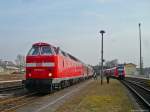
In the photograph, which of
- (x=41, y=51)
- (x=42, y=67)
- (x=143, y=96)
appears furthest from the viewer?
(x=143, y=96)

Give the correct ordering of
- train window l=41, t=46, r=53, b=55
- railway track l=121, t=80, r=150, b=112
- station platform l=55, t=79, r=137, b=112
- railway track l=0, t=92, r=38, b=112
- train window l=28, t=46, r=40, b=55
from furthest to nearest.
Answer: train window l=28, t=46, r=40, b=55 → train window l=41, t=46, r=53, b=55 → railway track l=121, t=80, r=150, b=112 → station platform l=55, t=79, r=137, b=112 → railway track l=0, t=92, r=38, b=112

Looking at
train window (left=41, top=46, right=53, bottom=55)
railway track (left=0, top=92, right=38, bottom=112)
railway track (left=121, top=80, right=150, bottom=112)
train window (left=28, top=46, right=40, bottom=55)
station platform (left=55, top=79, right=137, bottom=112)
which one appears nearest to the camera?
railway track (left=0, top=92, right=38, bottom=112)

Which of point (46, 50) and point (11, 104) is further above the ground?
point (46, 50)

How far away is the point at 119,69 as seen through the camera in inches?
3275

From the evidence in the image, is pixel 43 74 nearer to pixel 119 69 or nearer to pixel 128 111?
pixel 128 111

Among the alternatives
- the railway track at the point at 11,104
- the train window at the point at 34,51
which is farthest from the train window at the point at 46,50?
the railway track at the point at 11,104

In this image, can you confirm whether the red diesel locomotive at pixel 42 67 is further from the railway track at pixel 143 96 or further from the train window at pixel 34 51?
the railway track at pixel 143 96

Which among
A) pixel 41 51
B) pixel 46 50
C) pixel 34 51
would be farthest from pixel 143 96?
pixel 34 51

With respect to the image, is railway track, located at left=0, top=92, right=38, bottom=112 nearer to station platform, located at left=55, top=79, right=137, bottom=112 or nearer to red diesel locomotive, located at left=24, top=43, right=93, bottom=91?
station platform, located at left=55, top=79, right=137, bottom=112

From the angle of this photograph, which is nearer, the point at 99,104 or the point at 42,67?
the point at 99,104

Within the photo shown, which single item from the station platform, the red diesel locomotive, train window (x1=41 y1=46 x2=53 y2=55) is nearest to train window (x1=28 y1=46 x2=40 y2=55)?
the red diesel locomotive

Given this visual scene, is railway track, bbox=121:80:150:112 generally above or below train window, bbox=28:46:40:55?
below

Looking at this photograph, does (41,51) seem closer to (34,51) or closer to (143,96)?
(34,51)

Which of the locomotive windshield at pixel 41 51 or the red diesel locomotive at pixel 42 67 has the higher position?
the locomotive windshield at pixel 41 51
